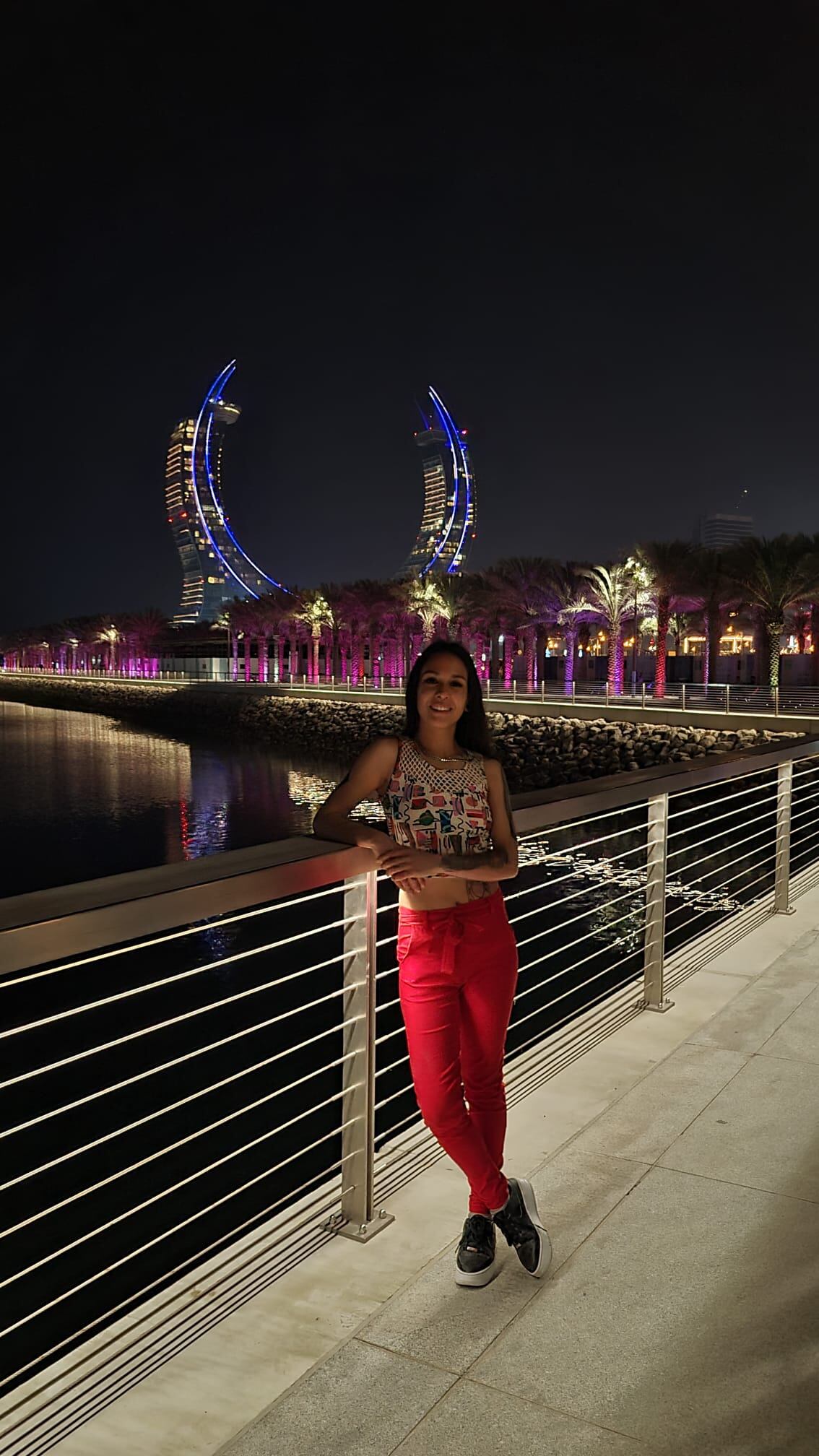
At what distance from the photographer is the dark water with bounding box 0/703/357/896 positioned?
70.7ft

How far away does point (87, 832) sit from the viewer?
24219 millimetres

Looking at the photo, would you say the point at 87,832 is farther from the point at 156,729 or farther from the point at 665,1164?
the point at 156,729

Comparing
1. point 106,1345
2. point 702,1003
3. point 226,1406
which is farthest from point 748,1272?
point 702,1003

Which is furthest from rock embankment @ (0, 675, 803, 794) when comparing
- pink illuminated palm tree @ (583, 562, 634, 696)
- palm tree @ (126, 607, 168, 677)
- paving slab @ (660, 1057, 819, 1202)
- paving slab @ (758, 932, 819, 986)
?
palm tree @ (126, 607, 168, 677)

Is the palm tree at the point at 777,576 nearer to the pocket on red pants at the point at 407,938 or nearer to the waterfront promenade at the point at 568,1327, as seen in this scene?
the waterfront promenade at the point at 568,1327

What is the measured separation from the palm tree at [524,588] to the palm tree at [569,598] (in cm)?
35

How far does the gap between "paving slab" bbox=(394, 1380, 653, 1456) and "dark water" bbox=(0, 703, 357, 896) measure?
10.3 m

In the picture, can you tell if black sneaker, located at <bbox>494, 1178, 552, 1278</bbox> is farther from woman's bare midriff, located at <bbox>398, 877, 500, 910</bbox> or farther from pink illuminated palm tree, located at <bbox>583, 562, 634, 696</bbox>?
pink illuminated palm tree, located at <bbox>583, 562, 634, 696</bbox>

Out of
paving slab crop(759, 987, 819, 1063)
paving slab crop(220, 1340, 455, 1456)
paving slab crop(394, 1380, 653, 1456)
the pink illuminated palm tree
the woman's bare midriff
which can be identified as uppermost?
the pink illuminated palm tree

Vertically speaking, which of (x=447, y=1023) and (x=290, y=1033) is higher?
(x=447, y=1023)

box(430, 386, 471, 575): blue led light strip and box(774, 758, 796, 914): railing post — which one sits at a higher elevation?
box(430, 386, 471, 575): blue led light strip

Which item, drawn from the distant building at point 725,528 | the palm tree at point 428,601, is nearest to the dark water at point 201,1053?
the palm tree at point 428,601

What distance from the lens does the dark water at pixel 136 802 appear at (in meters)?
21.5

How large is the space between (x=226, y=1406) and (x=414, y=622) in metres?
64.5
